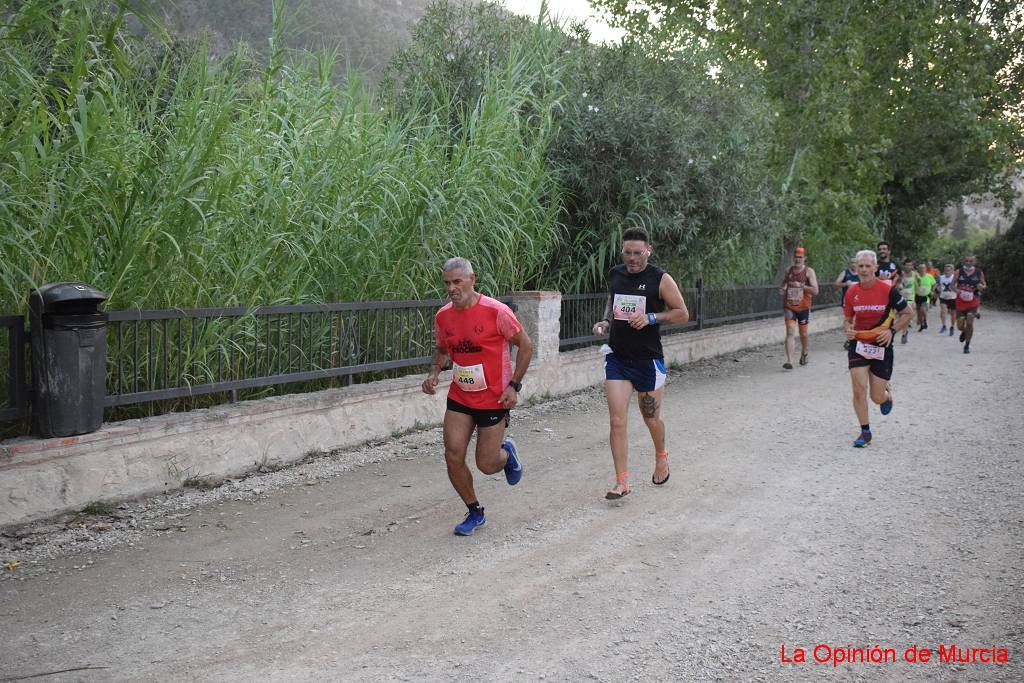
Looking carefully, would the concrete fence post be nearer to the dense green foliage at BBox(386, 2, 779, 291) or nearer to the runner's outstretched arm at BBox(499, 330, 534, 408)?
the dense green foliage at BBox(386, 2, 779, 291)

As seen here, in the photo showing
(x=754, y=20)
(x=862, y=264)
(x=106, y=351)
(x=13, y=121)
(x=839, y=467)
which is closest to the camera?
(x=13, y=121)

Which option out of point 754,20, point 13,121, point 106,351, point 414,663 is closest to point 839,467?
point 414,663

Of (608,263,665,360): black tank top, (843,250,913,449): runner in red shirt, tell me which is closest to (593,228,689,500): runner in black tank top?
(608,263,665,360): black tank top

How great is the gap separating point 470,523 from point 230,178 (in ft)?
10.3

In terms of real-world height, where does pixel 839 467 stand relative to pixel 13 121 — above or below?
below

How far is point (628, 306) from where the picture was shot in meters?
6.82

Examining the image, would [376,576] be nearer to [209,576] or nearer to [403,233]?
[209,576]

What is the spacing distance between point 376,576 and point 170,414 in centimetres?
248

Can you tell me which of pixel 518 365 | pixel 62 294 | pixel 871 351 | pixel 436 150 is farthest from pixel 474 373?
pixel 871 351

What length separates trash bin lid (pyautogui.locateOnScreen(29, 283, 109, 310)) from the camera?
219 inches

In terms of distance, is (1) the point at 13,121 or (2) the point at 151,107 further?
(2) the point at 151,107

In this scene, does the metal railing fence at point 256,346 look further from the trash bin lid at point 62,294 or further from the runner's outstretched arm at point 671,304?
the runner's outstretched arm at point 671,304

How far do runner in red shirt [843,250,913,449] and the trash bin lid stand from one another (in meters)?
6.67

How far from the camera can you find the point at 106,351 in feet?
20.0
